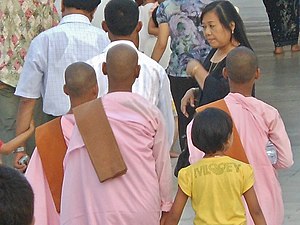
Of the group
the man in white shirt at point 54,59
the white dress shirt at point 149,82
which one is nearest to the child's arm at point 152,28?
the man in white shirt at point 54,59

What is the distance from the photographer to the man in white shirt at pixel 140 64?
532cm

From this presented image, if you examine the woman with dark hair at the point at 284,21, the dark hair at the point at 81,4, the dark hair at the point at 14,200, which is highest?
the dark hair at the point at 14,200

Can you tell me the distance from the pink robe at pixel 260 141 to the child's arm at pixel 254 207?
0.23 meters

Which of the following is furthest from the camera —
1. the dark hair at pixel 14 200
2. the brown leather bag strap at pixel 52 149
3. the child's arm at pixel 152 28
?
the child's arm at pixel 152 28

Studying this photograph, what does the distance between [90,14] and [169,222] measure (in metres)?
1.93

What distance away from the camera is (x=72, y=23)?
603cm

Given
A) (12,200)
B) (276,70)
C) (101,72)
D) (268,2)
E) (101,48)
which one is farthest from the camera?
(268,2)

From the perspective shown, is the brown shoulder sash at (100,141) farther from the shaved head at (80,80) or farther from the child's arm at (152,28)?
the child's arm at (152,28)

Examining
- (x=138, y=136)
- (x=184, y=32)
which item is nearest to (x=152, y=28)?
(x=184, y=32)

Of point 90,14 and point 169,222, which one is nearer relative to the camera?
point 169,222

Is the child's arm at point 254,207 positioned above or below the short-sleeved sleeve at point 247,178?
below

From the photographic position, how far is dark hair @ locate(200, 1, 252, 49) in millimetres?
5691

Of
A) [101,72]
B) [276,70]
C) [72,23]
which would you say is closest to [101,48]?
[72,23]

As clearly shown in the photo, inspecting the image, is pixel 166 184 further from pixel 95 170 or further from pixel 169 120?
pixel 169 120
